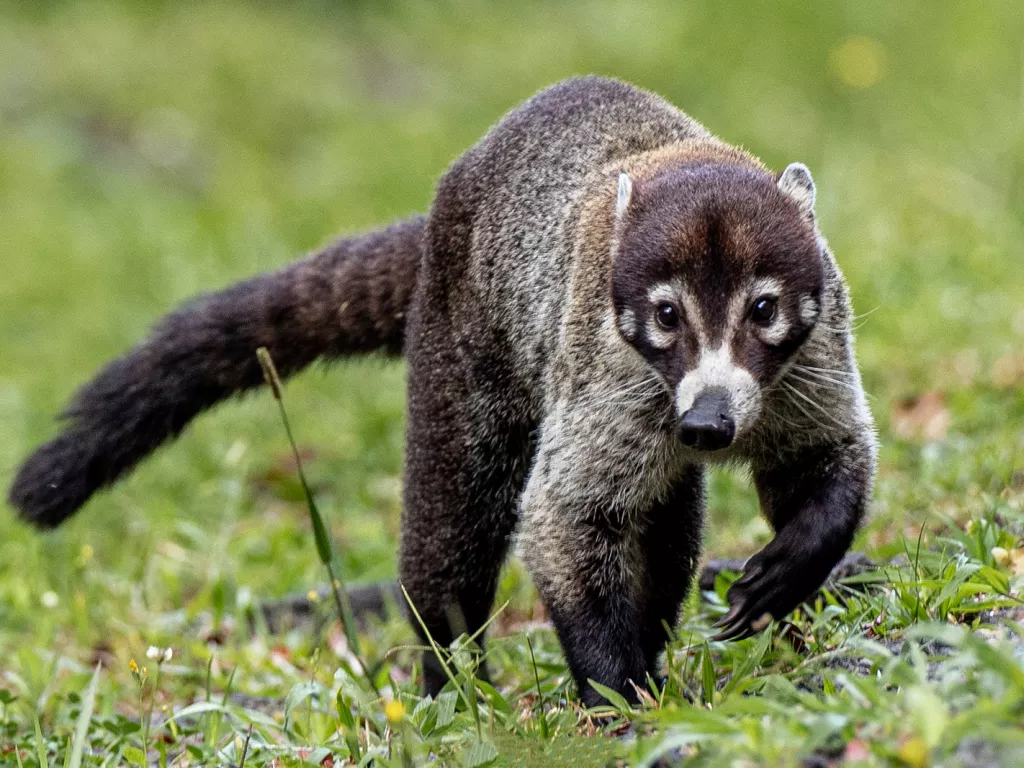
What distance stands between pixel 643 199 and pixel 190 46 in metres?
11.8

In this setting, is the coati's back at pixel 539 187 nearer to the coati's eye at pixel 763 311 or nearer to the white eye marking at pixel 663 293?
the white eye marking at pixel 663 293

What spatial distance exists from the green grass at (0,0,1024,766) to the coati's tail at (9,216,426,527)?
637mm

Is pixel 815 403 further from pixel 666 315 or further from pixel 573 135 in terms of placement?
pixel 573 135

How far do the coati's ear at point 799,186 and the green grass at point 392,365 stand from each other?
1.10 meters

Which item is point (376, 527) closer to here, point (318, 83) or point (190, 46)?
point (318, 83)

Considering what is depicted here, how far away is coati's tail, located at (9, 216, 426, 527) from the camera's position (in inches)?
225

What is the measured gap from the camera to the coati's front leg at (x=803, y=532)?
13.9ft

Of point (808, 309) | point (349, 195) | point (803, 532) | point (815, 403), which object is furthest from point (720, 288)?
point (349, 195)

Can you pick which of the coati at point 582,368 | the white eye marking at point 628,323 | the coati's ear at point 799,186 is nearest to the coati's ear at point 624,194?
the coati at point 582,368

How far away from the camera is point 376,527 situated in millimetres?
7270

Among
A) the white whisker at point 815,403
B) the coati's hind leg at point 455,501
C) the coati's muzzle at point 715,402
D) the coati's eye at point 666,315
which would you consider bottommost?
the coati's hind leg at point 455,501

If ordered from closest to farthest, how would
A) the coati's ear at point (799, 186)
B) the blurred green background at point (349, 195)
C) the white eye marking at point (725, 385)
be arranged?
the white eye marking at point (725, 385) < the coati's ear at point (799, 186) < the blurred green background at point (349, 195)

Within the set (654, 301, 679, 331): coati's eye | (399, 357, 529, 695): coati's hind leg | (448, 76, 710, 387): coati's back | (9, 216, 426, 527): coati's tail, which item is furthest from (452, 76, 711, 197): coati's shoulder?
(654, 301, 679, 331): coati's eye

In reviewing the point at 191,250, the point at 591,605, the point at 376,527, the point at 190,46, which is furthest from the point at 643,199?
the point at 190,46
